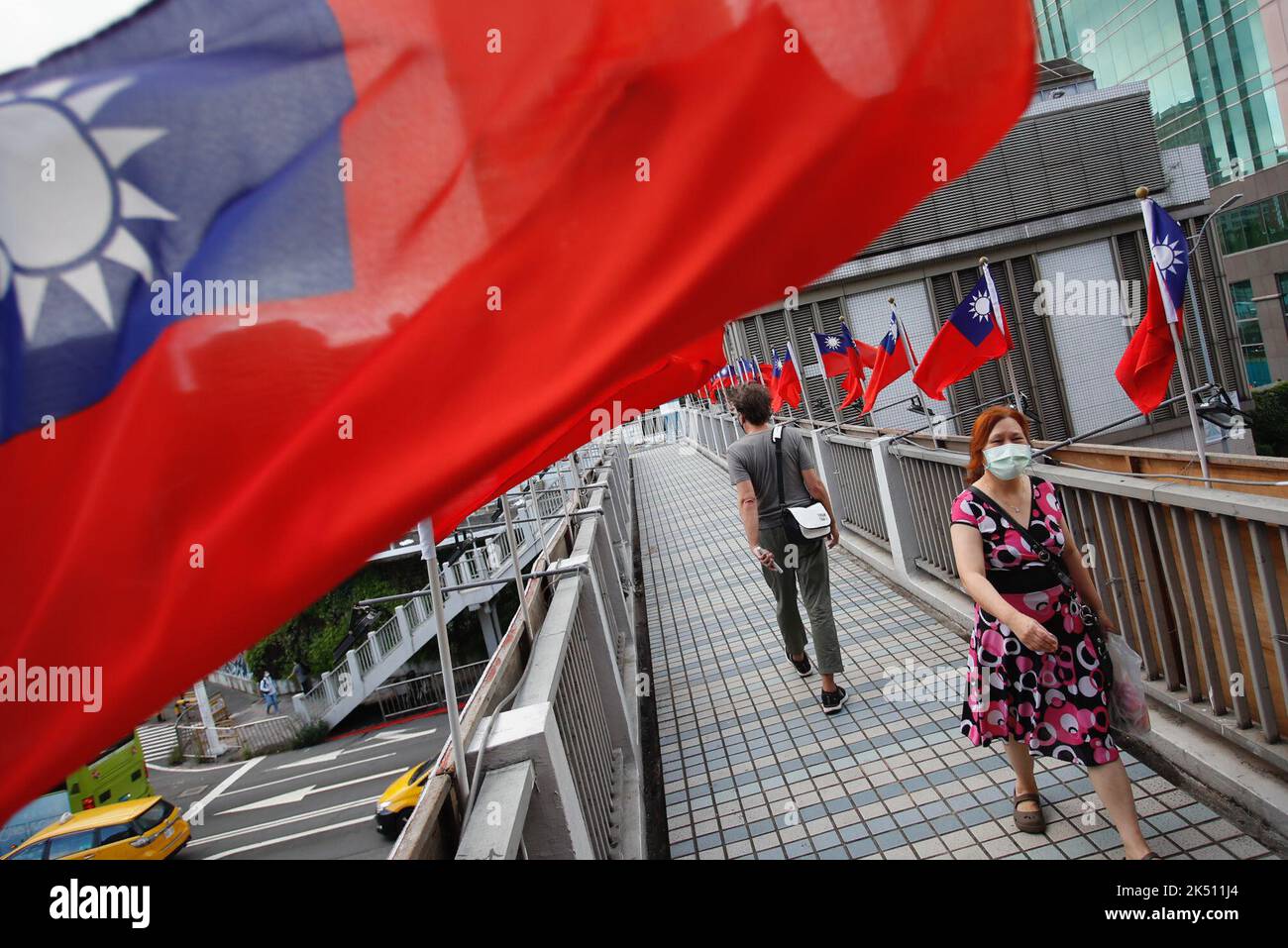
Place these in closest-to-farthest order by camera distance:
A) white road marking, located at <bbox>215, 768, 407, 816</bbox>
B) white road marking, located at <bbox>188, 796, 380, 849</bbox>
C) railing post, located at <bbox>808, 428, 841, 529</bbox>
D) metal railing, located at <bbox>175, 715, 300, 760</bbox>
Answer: railing post, located at <bbox>808, 428, 841, 529</bbox>, white road marking, located at <bbox>188, 796, 380, 849</bbox>, white road marking, located at <bbox>215, 768, 407, 816</bbox>, metal railing, located at <bbox>175, 715, 300, 760</bbox>

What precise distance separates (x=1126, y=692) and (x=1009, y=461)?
1.01 meters

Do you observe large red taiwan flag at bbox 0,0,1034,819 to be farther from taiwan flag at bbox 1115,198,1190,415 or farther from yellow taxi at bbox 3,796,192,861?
yellow taxi at bbox 3,796,192,861

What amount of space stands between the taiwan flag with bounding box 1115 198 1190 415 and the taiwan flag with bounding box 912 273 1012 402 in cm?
237

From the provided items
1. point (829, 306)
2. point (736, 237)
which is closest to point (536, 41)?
point (736, 237)

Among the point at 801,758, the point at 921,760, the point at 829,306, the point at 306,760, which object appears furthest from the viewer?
the point at 306,760

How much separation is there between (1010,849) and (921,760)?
99 centimetres

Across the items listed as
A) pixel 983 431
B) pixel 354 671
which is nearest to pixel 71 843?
pixel 354 671

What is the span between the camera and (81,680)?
1.38 m

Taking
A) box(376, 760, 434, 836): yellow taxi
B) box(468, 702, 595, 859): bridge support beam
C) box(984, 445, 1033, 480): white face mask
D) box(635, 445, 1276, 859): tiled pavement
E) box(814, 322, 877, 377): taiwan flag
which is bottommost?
box(376, 760, 434, 836): yellow taxi

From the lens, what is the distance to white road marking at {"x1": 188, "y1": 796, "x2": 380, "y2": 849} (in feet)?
71.8

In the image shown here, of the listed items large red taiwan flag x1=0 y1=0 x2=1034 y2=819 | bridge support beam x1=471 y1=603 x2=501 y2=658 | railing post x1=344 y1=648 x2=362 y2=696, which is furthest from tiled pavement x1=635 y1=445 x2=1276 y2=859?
bridge support beam x1=471 y1=603 x2=501 y2=658

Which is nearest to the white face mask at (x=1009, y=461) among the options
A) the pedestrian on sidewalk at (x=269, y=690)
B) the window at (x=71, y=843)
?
the window at (x=71, y=843)

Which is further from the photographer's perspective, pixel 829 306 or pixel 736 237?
pixel 829 306

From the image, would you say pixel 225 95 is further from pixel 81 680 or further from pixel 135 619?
pixel 81 680
